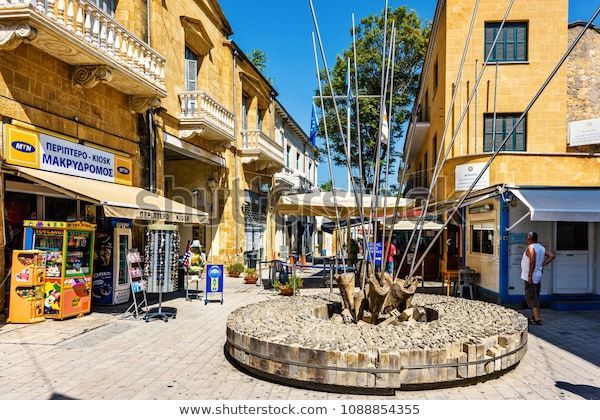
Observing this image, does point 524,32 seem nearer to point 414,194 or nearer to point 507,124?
point 507,124

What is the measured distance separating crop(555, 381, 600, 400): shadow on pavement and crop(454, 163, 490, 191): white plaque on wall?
Answer: 8825mm

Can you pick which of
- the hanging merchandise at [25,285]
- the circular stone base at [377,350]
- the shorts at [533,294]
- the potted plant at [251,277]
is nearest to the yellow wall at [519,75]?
the shorts at [533,294]

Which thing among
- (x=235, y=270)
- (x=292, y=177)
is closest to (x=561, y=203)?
(x=235, y=270)

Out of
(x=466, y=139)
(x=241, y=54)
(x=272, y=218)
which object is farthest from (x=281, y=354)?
(x=272, y=218)

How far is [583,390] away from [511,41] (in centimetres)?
1360

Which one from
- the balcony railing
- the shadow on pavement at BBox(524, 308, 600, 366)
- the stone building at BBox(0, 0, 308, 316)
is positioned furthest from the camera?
the balcony railing

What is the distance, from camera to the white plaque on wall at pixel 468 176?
13.3 metres

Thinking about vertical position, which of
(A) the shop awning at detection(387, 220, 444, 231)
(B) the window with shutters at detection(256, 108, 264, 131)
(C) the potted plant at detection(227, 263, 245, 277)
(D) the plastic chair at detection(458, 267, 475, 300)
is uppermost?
(B) the window with shutters at detection(256, 108, 264, 131)

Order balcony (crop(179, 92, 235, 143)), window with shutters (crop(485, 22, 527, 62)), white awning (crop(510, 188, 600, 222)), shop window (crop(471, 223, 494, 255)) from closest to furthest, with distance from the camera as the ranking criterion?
white awning (crop(510, 188, 600, 222)) < shop window (crop(471, 223, 494, 255)) < balcony (crop(179, 92, 235, 143)) < window with shutters (crop(485, 22, 527, 62))

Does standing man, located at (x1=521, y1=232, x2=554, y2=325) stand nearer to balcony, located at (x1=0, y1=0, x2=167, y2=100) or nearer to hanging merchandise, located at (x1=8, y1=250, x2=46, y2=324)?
hanging merchandise, located at (x1=8, y1=250, x2=46, y2=324)

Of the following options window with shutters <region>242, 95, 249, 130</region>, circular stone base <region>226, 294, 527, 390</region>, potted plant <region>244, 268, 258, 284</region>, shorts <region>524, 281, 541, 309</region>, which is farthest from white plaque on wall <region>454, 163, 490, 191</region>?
window with shutters <region>242, 95, 249, 130</region>

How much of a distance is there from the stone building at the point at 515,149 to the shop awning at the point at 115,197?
19.7 ft

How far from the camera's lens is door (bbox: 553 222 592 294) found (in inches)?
425

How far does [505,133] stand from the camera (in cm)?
1548
